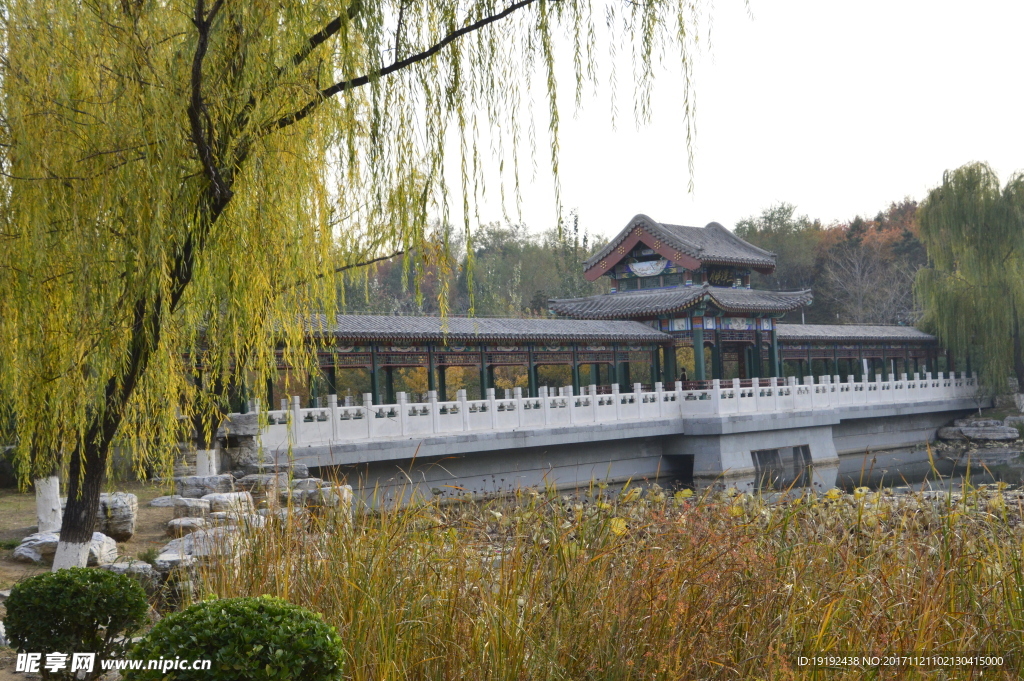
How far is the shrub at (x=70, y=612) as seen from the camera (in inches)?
136

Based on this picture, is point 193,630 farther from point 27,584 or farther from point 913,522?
point 913,522

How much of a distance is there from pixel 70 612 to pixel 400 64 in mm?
2312

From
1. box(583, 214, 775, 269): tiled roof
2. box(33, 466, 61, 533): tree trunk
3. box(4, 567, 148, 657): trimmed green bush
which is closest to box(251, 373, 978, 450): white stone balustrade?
box(33, 466, 61, 533): tree trunk

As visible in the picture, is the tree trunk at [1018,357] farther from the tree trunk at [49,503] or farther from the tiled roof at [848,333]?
the tree trunk at [49,503]

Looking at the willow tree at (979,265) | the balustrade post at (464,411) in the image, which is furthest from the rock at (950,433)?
the balustrade post at (464,411)

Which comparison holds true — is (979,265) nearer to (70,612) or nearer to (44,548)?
(44,548)

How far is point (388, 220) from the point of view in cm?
388

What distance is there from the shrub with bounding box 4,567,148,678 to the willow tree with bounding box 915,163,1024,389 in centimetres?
2289

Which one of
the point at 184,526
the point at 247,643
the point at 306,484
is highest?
the point at 247,643

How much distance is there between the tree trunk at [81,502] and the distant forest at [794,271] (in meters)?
27.2

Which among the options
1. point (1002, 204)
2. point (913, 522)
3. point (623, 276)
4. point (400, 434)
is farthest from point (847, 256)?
point (913, 522)

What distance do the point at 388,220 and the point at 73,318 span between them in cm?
129

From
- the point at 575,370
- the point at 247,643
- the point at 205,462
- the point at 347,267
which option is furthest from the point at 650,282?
the point at 247,643

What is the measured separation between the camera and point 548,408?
14828 millimetres
